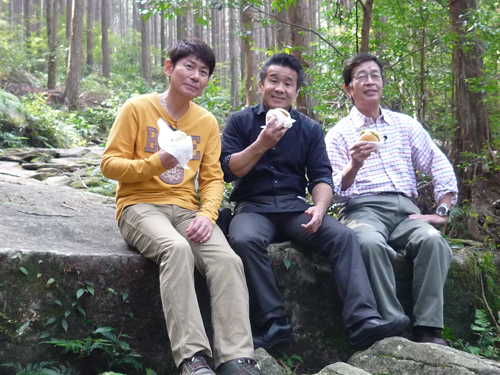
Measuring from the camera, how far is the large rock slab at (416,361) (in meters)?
2.51

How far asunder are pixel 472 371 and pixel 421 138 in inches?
73.2

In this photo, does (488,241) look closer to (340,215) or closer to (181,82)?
(340,215)

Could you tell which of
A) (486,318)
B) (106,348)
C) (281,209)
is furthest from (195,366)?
(486,318)

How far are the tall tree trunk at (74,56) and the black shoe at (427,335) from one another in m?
14.6

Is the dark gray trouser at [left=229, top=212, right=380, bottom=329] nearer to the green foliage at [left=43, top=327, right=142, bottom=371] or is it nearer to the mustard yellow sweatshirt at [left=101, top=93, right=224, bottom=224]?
the mustard yellow sweatshirt at [left=101, top=93, right=224, bottom=224]

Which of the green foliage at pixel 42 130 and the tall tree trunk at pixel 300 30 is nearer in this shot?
the tall tree trunk at pixel 300 30

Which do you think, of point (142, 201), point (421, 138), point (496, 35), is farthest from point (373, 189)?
point (496, 35)

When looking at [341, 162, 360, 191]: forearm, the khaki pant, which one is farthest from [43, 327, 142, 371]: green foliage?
[341, 162, 360, 191]: forearm

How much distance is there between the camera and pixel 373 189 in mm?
3590

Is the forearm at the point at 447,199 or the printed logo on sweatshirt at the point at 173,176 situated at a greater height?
the printed logo on sweatshirt at the point at 173,176

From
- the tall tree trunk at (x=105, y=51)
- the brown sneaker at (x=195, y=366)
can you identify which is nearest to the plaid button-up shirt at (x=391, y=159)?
the brown sneaker at (x=195, y=366)

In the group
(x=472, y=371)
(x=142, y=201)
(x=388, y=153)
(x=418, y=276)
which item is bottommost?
(x=472, y=371)

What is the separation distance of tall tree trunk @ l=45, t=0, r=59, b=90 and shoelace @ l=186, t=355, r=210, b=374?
17827 mm

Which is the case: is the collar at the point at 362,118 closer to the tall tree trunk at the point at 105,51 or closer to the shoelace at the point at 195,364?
the shoelace at the point at 195,364
